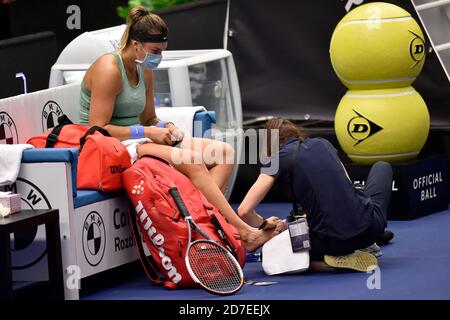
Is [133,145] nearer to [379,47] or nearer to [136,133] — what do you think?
[136,133]

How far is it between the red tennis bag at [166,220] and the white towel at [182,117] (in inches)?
36.7

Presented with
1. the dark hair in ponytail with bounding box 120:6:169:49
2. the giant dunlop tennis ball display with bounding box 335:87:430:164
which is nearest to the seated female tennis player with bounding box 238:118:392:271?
the dark hair in ponytail with bounding box 120:6:169:49

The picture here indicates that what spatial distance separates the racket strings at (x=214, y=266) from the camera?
18.2 ft

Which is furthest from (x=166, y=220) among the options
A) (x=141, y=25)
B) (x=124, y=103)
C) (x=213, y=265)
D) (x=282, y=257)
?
(x=141, y=25)

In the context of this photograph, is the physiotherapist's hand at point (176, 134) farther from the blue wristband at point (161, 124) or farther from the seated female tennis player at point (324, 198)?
the seated female tennis player at point (324, 198)

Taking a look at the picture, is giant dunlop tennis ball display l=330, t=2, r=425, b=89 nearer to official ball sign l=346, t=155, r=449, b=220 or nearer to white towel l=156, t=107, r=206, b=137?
official ball sign l=346, t=155, r=449, b=220

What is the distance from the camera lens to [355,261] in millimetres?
5855

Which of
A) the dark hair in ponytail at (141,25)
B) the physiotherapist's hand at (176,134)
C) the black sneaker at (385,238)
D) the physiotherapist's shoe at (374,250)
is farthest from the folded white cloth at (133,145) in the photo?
the black sneaker at (385,238)

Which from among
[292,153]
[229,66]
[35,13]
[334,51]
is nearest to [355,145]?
[334,51]

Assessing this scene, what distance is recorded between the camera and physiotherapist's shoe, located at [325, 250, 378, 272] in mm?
5828

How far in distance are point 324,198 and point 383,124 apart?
1.61m

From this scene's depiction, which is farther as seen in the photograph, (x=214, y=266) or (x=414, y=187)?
(x=414, y=187)

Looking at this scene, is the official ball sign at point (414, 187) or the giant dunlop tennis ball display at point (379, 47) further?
the official ball sign at point (414, 187)

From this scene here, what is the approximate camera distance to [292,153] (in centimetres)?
578
